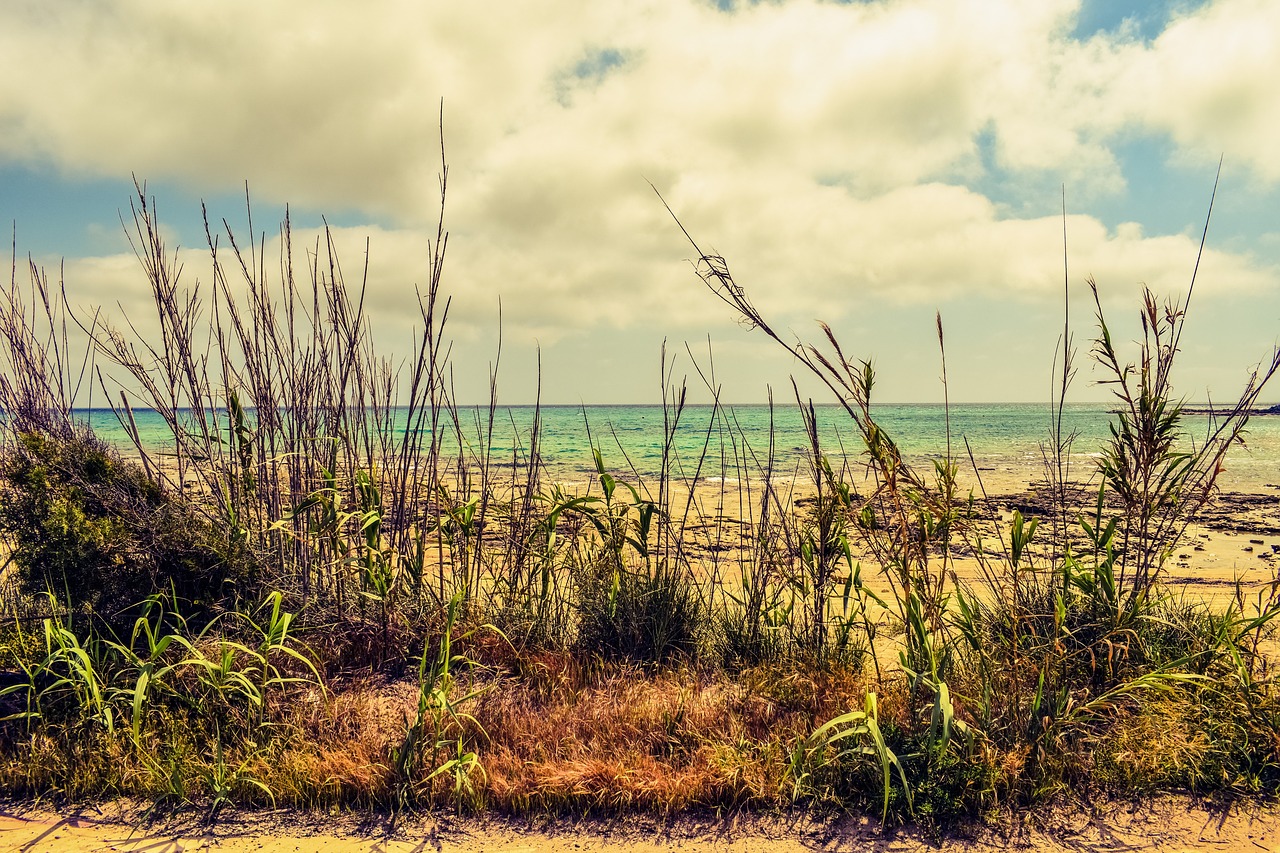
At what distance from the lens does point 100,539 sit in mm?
3781

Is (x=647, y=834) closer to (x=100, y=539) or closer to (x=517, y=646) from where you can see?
(x=517, y=646)

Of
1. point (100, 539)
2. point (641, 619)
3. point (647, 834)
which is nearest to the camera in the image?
point (647, 834)

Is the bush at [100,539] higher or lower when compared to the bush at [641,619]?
higher

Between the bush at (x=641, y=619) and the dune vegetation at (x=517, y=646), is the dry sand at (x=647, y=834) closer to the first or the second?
the dune vegetation at (x=517, y=646)

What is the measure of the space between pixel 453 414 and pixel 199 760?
2069mm

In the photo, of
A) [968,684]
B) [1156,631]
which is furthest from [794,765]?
[1156,631]

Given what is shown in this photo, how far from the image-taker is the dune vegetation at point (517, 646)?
3.04 meters

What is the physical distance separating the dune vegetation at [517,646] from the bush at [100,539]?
0.02 metres

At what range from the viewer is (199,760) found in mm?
3129

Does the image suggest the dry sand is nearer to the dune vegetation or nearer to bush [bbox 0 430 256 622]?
the dune vegetation

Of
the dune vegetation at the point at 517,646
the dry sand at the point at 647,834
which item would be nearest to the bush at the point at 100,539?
the dune vegetation at the point at 517,646

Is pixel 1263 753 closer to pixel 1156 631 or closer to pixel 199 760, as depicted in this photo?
pixel 1156 631

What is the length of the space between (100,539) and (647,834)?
3.22m

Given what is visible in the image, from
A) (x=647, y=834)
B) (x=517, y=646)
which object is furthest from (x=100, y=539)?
(x=647, y=834)
